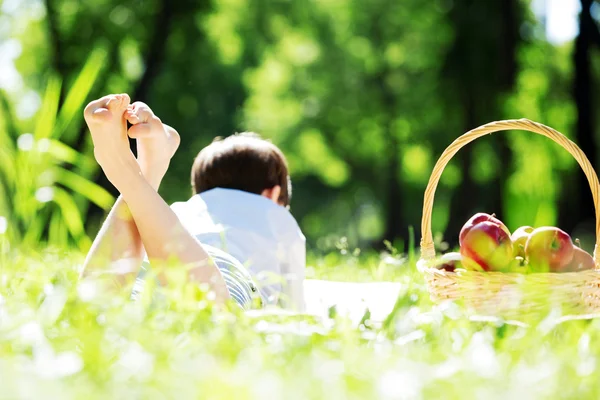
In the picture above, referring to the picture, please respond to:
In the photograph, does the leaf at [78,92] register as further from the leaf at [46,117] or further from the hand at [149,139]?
the hand at [149,139]

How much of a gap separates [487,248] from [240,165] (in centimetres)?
137

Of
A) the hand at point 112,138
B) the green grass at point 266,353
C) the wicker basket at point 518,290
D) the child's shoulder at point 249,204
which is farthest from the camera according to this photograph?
the child's shoulder at point 249,204

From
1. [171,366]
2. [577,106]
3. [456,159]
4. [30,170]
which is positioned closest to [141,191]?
[30,170]

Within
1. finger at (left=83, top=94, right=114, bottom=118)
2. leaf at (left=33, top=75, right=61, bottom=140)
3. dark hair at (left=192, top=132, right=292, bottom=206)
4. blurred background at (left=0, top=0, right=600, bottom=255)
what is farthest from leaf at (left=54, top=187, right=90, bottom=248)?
blurred background at (left=0, top=0, right=600, bottom=255)

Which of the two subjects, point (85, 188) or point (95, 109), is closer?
point (95, 109)

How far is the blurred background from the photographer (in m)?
11.8

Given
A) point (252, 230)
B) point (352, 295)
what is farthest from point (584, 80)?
point (252, 230)

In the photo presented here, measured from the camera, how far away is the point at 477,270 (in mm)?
2469

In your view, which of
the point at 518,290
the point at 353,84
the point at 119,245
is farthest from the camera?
the point at 353,84

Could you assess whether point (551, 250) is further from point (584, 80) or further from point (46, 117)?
point (584, 80)

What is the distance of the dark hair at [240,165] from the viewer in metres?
3.41

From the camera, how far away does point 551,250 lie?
7.97ft

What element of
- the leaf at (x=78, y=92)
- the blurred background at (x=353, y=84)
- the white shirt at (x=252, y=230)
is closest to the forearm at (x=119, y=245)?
the leaf at (x=78, y=92)

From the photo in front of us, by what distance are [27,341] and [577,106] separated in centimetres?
772
